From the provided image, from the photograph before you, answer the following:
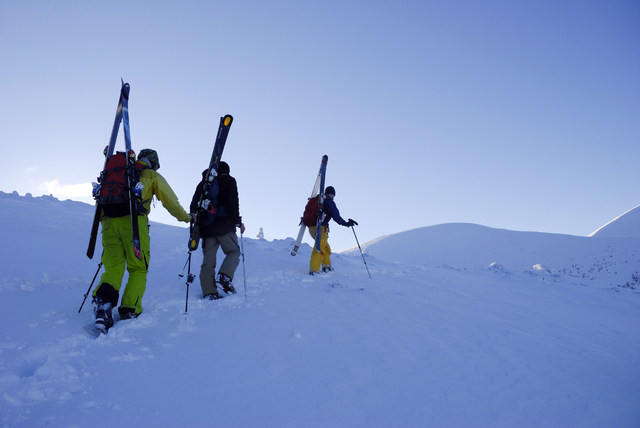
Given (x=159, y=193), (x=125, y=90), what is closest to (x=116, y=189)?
(x=159, y=193)

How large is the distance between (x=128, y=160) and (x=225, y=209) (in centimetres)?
151

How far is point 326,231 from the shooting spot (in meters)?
7.36

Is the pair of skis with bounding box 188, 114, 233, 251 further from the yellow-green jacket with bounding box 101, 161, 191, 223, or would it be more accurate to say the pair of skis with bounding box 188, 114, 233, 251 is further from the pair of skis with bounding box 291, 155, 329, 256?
the pair of skis with bounding box 291, 155, 329, 256

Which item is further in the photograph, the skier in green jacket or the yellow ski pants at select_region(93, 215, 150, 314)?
the yellow ski pants at select_region(93, 215, 150, 314)

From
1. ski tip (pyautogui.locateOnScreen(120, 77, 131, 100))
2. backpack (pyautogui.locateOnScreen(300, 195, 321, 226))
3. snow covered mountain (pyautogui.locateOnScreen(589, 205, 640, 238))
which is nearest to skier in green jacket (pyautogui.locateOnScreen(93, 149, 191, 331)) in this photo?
ski tip (pyautogui.locateOnScreen(120, 77, 131, 100))

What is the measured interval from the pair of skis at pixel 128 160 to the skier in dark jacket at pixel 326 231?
3.90 metres

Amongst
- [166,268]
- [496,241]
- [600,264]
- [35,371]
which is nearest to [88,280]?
[166,268]

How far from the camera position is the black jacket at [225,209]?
197 inches

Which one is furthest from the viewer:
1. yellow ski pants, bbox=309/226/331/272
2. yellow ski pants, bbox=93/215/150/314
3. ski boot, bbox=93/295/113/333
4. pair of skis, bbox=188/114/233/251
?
yellow ski pants, bbox=309/226/331/272

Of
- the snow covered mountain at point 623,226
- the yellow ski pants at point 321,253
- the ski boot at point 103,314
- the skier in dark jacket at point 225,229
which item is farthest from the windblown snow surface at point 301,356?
the snow covered mountain at point 623,226

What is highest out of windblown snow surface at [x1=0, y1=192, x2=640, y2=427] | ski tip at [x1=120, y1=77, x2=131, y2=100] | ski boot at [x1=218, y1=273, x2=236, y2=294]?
ski tip at [x1=120, y1=77, x2=131, y2=100]

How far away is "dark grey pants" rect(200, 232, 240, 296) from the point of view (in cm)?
471

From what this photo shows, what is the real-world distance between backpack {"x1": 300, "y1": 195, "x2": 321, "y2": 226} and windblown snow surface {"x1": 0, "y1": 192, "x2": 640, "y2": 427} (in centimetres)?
146

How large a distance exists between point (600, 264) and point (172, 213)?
70.5 ft
